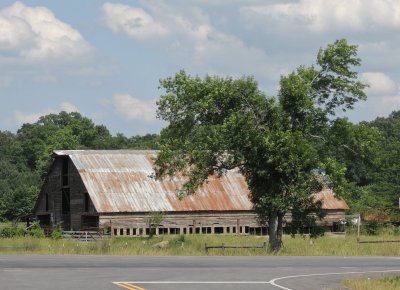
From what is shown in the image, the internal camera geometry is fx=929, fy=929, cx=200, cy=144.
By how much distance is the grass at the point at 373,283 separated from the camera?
2697 cm

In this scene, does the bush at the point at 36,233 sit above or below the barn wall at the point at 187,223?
below

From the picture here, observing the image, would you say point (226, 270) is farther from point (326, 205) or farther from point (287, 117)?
point (326, 205)

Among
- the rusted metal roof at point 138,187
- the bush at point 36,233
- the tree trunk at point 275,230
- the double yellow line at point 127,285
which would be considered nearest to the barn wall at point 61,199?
the rusted metal roof at point 138,187

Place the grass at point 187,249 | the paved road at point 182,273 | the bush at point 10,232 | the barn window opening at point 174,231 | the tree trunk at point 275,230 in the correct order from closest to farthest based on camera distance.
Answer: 1. the paved road at point 182,273
2. the grass at point 187,249
3. the tree trunk at point 275,230
4. the bush at point 10,232
5. the barn window opening at point 174,231

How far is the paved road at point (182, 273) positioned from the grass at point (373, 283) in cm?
53

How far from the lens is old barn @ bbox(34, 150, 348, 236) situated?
225 ft

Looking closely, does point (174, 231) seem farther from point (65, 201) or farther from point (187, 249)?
point (187, 249)

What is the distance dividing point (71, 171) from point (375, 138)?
28698 mm

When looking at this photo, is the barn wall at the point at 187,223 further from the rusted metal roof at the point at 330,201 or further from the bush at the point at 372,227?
the bush at the point at 372,227

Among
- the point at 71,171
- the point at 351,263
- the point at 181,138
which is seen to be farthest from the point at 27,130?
the point at 351,263

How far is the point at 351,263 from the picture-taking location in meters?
40.7

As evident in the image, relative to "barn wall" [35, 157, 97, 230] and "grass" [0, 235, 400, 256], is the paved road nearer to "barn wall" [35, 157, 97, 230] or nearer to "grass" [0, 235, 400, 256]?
"grass" [0, 235, 400, 256]

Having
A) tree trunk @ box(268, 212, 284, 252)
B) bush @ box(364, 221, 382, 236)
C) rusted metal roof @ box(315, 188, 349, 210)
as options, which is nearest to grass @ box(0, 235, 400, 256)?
tree trunk @ box(268, 212, 284, 252)

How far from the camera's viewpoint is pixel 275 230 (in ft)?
172
